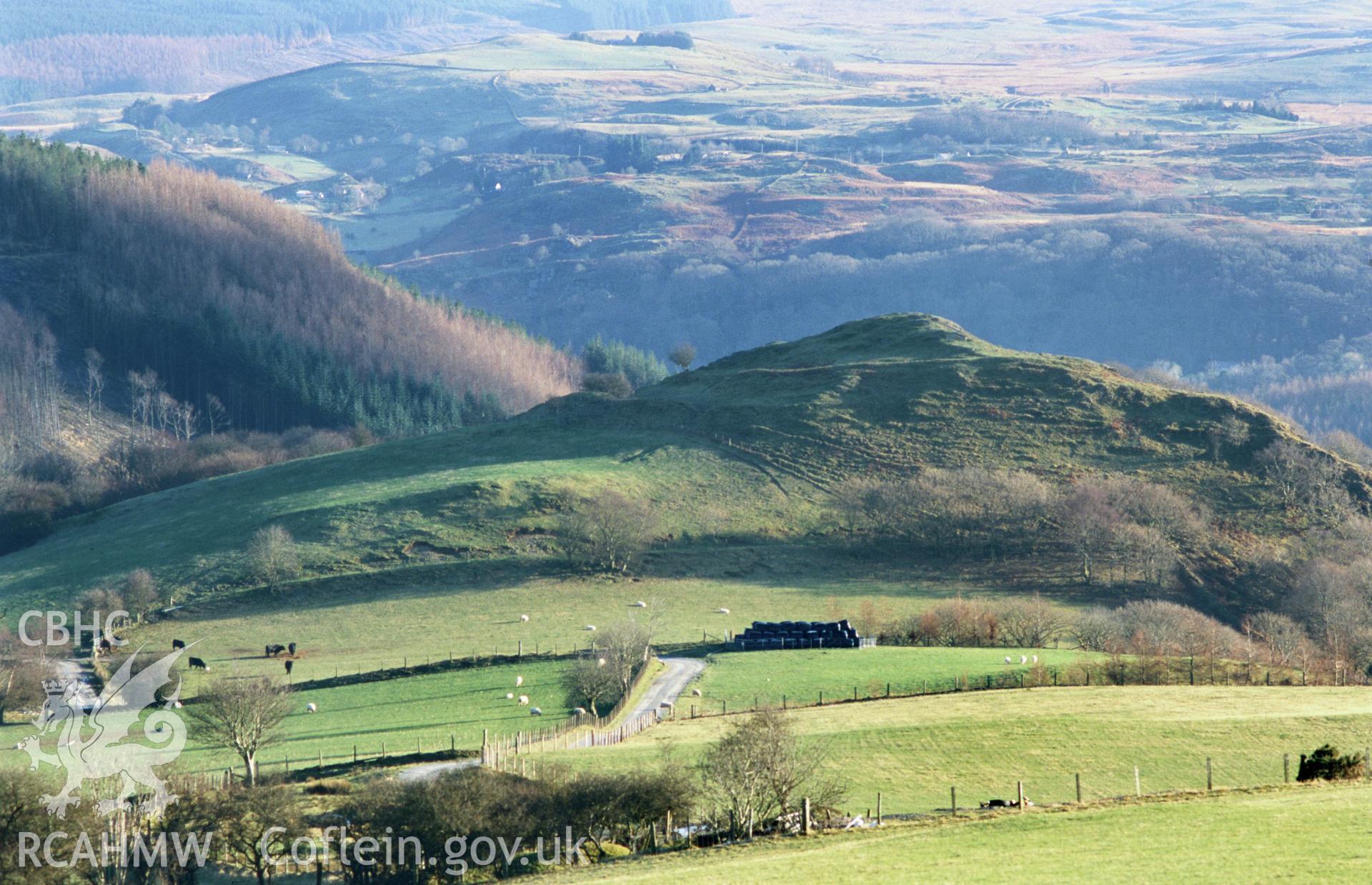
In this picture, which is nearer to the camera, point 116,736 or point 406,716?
point 116,736

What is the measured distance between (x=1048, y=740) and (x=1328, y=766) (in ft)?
37.5

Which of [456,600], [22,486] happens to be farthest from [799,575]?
[22,486]

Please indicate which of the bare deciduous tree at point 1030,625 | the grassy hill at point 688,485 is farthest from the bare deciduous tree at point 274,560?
the bare deciduous tree at point 1030,625

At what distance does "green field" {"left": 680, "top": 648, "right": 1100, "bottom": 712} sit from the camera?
75750 mm

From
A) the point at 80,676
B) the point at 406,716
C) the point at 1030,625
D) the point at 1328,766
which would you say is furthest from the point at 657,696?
the point at 80,676

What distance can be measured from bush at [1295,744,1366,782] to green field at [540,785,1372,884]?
305 cm

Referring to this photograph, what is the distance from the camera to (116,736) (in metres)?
71.0

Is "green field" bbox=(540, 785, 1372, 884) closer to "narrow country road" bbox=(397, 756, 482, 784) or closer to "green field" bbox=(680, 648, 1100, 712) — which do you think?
"narrow country road" bbox=(397, 756, 482, 784)

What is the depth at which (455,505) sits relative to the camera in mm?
128875

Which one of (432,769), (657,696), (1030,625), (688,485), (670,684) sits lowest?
(1030,625)

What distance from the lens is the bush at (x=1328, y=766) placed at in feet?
182

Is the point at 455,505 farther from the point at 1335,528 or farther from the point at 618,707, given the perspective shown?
the point at 1335,528

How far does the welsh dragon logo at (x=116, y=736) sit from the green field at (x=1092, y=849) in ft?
56.3

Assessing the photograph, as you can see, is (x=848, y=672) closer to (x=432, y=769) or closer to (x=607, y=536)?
(x=432, y=769)
